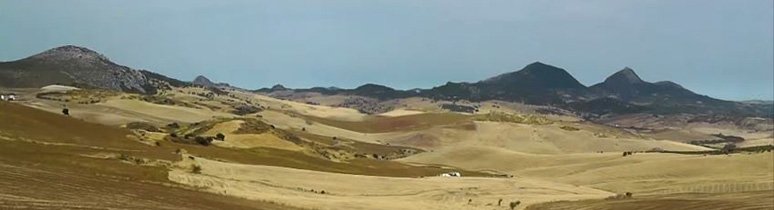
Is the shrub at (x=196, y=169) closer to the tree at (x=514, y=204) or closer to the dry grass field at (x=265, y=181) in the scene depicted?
the dry grass field at (x=265, y=181)

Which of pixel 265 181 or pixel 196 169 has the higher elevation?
pixel 196 169

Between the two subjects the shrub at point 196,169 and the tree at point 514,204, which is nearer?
the shrub at point 196,169

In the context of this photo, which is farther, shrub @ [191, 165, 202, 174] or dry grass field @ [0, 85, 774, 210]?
shrub @ [191, 165, 202, 174]

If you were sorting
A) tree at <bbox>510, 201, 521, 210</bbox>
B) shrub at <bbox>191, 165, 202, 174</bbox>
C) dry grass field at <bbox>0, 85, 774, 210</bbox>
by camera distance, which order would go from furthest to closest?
tree at <bbox>510, 201, 521, 210</bbox>
shrub at <bbox>191, 165, 202, 174</bbox>
dry grass field at <bbox>0, 85, 774, 210</bbox>

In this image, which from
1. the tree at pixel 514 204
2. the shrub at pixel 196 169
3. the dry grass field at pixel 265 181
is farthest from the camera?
the tree at pixel 514 204

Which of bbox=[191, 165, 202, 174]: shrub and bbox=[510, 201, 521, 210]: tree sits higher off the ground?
bbox=[191, 165, 202, 174]: shrub

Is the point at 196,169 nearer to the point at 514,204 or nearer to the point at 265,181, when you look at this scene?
the point at 265,181

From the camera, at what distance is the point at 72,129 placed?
77.3m

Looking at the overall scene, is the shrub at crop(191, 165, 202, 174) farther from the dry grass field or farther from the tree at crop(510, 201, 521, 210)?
the tree at crop(510, 201, 521, 210)

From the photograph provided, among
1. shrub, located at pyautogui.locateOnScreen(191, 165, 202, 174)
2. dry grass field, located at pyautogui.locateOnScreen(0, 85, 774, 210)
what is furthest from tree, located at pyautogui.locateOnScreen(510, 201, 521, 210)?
shrub, located at pyautogui.locateOnScreen(191, 165, 202, 174)

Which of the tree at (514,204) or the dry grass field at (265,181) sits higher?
the dry grass field at (265,181)

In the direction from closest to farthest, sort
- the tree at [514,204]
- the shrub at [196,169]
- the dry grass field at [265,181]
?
the dry grass field at [265,181] < the shrub at [196,169] < the tree at [514,204]

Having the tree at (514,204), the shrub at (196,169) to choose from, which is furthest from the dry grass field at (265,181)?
the tree at (514,204)

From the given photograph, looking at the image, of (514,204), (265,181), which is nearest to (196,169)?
(265,181)
